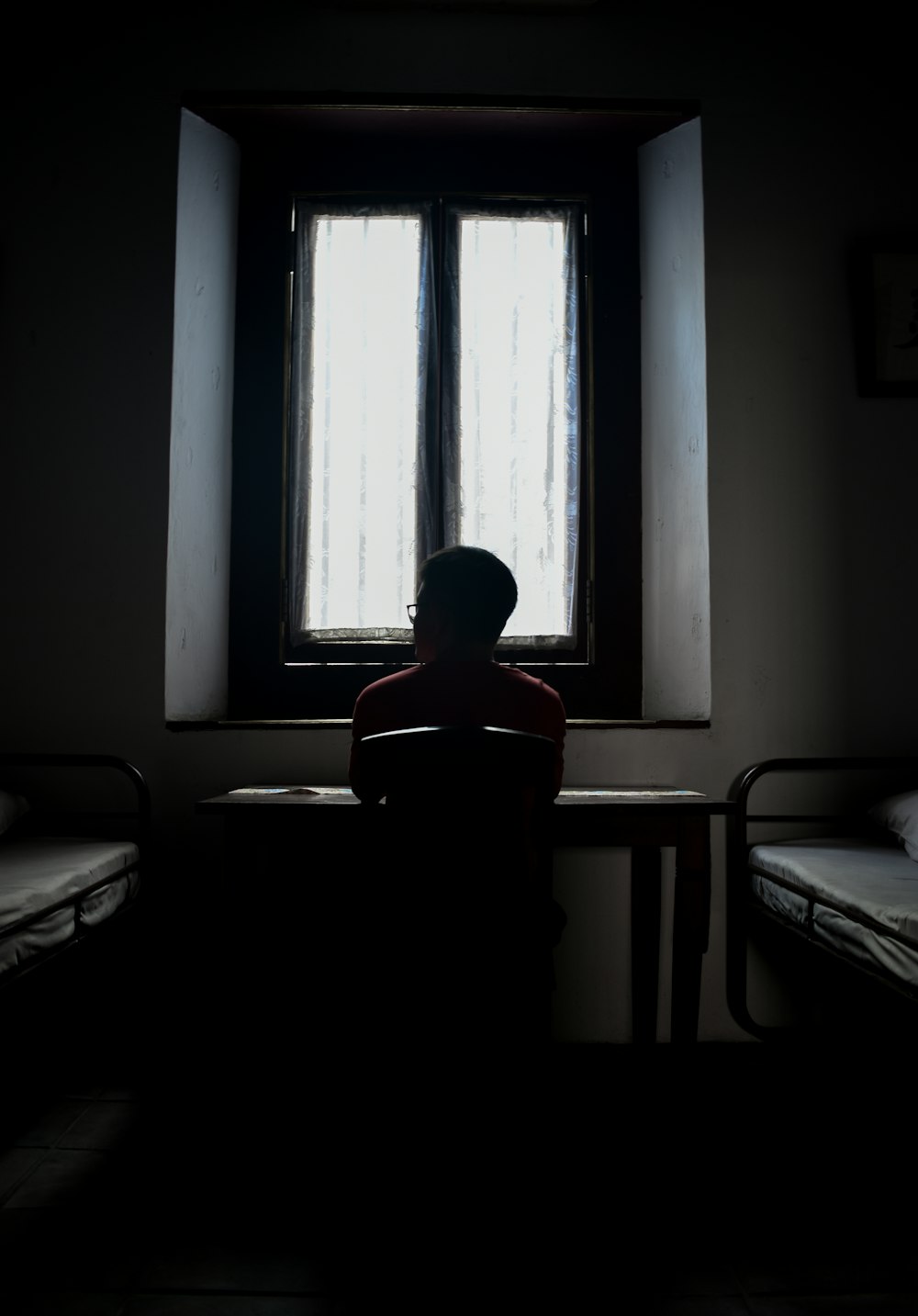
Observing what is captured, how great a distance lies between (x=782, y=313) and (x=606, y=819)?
164 centimetres

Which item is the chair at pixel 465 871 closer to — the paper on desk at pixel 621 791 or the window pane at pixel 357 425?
the paper on desk at pixel 621 791

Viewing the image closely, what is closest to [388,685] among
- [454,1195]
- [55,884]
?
[55,884]

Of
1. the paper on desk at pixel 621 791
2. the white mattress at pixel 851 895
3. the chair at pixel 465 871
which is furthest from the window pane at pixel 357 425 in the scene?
the chair at pixel 465 871

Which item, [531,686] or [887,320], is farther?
[887,320]

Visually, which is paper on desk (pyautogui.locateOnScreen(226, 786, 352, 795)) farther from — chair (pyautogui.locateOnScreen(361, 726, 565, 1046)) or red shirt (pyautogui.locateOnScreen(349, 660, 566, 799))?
chair (pyautogui.locateOnScreen(361, 726, 565, 1046))

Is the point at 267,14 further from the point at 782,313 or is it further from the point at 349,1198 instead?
the point at 349,1198

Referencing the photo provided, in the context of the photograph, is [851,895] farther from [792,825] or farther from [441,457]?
[441,457]

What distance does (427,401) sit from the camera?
2.85m

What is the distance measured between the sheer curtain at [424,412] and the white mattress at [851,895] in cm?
97

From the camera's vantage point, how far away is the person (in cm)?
168

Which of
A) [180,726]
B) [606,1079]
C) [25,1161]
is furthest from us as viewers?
[180,726]

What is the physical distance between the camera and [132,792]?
2498mm

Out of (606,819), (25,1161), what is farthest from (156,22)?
(25,1161)

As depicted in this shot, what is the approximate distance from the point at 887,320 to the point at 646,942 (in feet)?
6.23
